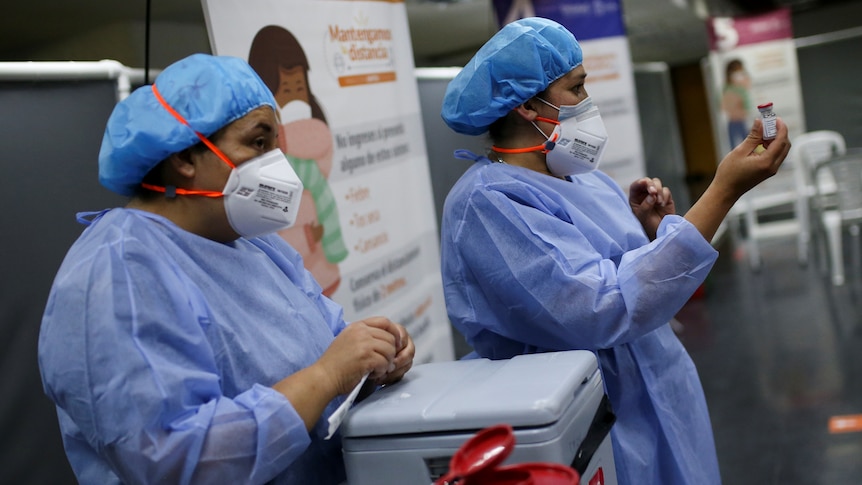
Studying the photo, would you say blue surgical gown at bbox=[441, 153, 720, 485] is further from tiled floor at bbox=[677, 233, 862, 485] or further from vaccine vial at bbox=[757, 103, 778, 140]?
A: tiled floor at bbox=[677, 233, 862, 485]

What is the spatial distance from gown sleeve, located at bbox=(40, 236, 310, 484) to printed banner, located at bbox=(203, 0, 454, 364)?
107 centimetres

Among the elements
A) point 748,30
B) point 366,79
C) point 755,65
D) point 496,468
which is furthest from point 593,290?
point 748,30

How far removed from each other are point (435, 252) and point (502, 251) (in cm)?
160

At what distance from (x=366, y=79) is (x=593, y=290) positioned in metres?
1.45

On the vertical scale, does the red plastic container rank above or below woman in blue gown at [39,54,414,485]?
below

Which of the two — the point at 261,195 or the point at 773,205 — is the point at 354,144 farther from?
the point at 773,205

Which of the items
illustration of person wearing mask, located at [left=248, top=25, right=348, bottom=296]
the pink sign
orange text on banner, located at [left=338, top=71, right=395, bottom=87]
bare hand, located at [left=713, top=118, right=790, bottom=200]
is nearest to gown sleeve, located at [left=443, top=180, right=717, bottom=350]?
bare hand, located at [left=713, top=118, right=790, bottom=200]

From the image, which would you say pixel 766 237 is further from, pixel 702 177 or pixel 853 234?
pixel 702 177

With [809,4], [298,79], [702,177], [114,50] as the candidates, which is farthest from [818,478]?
[702,177]

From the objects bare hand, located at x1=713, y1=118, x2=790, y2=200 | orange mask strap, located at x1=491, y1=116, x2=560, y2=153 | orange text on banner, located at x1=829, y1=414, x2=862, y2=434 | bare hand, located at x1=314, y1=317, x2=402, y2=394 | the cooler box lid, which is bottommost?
orange text on banner, located at x1=829, y1=414, x2=862, y2=434

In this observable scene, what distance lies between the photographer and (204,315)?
113 cm

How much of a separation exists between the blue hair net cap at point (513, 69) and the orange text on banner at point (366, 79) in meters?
0.93

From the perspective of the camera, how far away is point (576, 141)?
5.32 ft

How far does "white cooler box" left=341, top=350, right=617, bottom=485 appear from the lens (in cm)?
104
